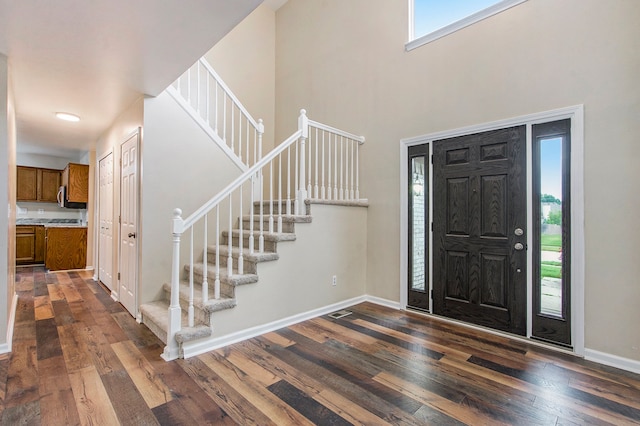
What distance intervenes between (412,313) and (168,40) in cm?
354

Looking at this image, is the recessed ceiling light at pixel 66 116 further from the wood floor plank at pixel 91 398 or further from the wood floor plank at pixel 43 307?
the wood floor plank at pixel 91 398

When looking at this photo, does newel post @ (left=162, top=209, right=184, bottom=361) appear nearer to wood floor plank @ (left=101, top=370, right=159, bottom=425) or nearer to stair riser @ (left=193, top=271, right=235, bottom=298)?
wood floor plank @ (left=101, top=370, right=159, bottom=425)

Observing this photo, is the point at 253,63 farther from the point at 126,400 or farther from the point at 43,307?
the point at 126,400

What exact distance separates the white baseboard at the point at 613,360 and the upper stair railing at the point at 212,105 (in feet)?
13.0

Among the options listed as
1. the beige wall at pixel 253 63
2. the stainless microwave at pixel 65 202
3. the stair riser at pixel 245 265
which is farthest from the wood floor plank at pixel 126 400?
the stainless microwave at pixel 65 202

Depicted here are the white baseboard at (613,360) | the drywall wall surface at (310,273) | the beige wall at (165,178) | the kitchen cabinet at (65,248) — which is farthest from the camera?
the kitchen cabinet at (65,248)

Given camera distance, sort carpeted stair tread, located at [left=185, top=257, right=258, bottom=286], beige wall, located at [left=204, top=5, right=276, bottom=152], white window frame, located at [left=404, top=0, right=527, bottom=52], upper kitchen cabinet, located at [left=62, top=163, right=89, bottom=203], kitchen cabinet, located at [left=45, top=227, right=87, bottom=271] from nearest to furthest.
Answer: carpeted stair tread, located at [left=185, top=257, right=258, bottom=286]
white window frame, located at [left=404, top=0, right=527, bottom=52]
beige wall, located at [left=204, top=5, right=276, bottom=152]
kitchen cabinet, located at [left=45, top=227, right=87, bottom=271]
upper kitchen cabinet, located at [left=62, top=163, right=89, bottom=203]

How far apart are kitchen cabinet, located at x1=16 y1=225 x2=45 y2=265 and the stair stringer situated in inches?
251

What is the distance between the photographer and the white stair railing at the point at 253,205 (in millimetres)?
2572

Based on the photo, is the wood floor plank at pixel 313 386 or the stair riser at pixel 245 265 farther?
the stair riser at pixel 245 265

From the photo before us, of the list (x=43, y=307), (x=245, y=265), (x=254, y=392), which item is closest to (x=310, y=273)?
(x=245, y=265)

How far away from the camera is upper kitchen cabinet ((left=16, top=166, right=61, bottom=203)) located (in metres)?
7.02

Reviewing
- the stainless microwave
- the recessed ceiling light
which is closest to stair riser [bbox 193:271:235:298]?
the recessed ceiling light

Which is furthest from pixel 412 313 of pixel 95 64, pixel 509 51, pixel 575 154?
pixel 95 64
